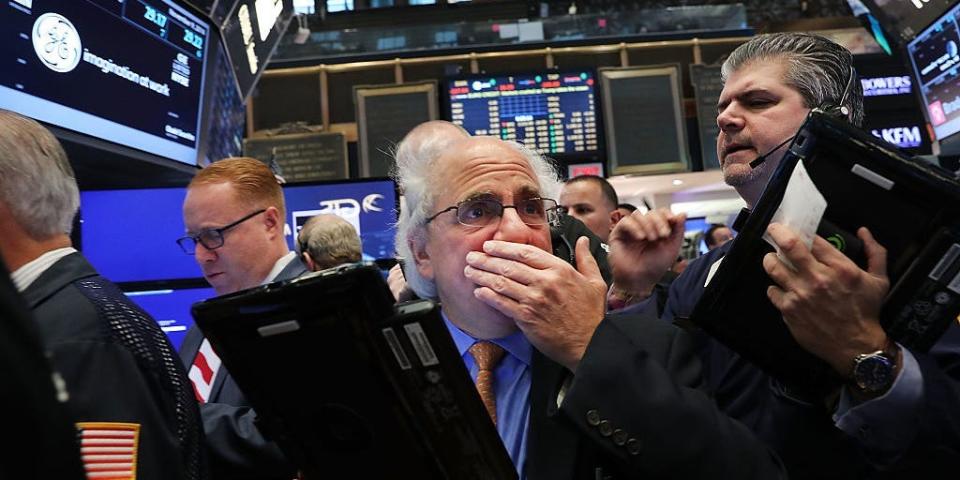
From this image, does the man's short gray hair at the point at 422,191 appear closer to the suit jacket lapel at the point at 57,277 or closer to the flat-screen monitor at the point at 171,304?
the suit jacket lapel at the point at 57,277

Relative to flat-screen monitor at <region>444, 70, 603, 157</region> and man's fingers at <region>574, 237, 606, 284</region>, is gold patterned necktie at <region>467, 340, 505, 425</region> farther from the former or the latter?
flat-screen monitor at <region>444, 70, 603, 157</region>

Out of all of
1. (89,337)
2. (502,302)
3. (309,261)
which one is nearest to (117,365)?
(89,337)

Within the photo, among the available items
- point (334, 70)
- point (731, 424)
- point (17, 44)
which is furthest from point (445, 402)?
point (334, 70)

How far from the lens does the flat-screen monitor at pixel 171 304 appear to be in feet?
10.8

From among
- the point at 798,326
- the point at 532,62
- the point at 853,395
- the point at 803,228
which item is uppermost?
the point at 532,62

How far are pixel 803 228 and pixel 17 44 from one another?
2.27 meters

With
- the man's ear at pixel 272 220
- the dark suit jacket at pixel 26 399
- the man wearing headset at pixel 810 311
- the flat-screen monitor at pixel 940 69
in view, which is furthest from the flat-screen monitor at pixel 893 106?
the dark suit jacket at pixel 26 399

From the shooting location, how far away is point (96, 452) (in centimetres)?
118

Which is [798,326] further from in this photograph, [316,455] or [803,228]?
[316,455]

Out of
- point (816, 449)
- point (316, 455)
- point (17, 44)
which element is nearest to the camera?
point (316, 455)

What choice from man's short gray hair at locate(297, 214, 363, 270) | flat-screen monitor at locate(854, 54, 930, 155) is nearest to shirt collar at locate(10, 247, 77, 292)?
man's short gray hair at locate(297, 214, 363, 270)

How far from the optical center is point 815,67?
1.62 meters

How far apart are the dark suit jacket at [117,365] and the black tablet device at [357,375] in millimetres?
231

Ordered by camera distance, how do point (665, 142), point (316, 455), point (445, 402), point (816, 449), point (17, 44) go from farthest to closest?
point (665, 142), point (17, 44), point (816, 449), point (316, 455), point (445, 402)
